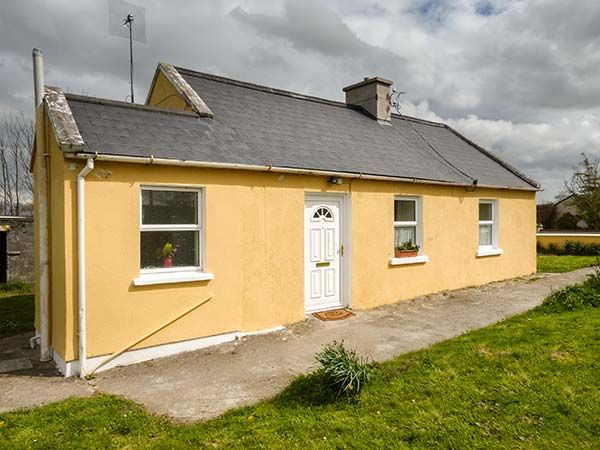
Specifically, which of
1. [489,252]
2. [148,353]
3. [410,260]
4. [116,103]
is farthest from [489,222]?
[116,103]

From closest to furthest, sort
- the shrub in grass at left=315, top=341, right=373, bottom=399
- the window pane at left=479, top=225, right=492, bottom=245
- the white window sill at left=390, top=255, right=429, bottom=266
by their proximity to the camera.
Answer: the shrub in grass at left=315, top=341, right=373, bottom=399 → the white window sill at left=390, top=255, right=429, bottom=266 → the window pane at left=479, top=225, right=492, bottom=245

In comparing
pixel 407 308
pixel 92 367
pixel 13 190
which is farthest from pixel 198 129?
pixel 13 190

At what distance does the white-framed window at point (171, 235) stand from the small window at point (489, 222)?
939cm

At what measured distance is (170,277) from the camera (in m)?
6.69

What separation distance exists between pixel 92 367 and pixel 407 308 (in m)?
6.47

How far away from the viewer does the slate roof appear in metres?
6.89

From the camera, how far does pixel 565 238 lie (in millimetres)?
23766

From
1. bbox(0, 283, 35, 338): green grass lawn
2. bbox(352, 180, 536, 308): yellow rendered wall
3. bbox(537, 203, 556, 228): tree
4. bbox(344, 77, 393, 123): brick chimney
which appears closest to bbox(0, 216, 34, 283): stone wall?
bbox(0, 283, 35, 338): green grass lawn

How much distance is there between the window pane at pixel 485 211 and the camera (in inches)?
512

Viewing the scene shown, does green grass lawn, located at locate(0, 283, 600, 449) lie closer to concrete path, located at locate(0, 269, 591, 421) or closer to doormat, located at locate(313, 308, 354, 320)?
concrete path, located at locate(0, 269, 591, 421)

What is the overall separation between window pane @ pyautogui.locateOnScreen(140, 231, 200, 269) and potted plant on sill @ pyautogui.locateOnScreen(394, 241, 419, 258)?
5.16m

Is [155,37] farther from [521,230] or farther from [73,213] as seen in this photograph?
[521,230]

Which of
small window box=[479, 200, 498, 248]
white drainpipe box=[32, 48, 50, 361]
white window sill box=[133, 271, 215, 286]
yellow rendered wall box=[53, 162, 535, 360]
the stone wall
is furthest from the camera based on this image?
the stone wall

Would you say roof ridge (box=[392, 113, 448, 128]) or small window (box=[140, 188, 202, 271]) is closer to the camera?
small window (box=[140, 188, 202, 271])
